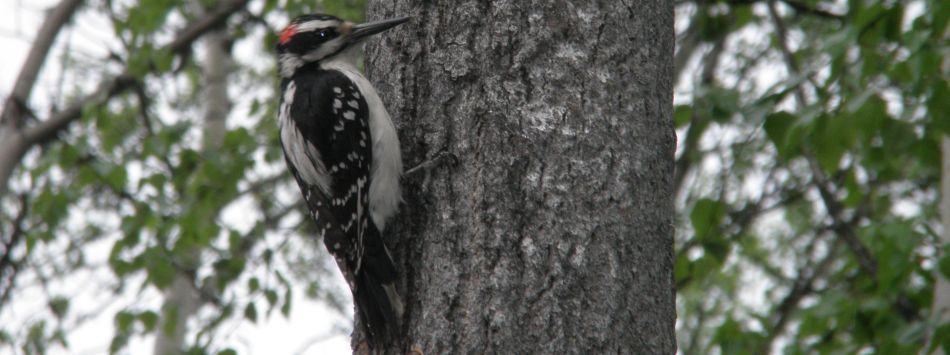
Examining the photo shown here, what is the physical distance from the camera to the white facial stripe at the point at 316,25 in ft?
11.2

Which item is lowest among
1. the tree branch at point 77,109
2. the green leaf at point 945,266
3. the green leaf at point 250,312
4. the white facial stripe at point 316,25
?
the green leaf at point 945,266

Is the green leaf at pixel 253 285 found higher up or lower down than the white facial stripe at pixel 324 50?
lower down

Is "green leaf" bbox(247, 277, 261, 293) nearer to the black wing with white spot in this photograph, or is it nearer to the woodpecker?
the woodpecker

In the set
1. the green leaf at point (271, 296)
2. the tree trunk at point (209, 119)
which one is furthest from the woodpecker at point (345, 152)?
the tree trunk at point (209, 119)

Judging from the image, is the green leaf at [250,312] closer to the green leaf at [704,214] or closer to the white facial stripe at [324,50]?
the white facial stripe at [324,50]

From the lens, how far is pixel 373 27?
2807 mm

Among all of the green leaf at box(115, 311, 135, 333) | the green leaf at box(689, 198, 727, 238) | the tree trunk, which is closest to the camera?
the green leaf at box(689, 198, 727, 238)

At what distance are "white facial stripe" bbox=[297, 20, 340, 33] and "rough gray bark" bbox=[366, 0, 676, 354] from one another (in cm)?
85

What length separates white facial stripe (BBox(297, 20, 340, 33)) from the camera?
11.2ft

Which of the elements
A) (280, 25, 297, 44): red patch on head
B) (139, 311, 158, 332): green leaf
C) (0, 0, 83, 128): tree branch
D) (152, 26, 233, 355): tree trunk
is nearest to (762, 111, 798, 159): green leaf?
(280, 25, 297, 44): red patch on head

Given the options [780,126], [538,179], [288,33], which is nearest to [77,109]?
[288,33]

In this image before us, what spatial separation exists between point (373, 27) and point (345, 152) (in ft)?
1.44

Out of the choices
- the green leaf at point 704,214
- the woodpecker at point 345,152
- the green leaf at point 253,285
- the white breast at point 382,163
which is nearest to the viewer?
the woodpecker at point 345,152

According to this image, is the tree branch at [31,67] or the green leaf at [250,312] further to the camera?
the tree branch at [31,67]
